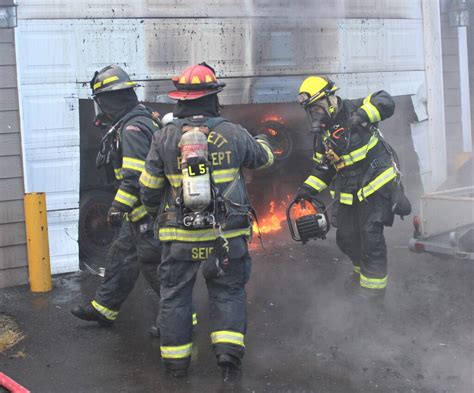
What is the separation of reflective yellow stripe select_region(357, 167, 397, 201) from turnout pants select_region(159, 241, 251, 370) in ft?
4.94

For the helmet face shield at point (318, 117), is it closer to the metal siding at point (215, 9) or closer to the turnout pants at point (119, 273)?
the turnout pants at point (119, 273)

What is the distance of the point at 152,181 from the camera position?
13.5 feet

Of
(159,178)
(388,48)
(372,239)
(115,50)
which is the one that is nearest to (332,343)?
(372,239)

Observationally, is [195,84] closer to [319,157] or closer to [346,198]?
[319,157]

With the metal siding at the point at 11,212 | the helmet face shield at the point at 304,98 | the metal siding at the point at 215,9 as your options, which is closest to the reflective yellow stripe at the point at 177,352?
the helmet face shield at the point at 304,98

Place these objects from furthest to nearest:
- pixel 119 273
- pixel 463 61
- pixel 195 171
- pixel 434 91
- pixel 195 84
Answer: pixel 463 61
pixel 434 91
pixel 119 273
pixel 195 84
pixel 195 171

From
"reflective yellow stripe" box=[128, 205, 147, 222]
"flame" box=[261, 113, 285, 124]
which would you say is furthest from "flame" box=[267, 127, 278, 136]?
"reflective yellow stripe" box=[128, 205, 147, 222]

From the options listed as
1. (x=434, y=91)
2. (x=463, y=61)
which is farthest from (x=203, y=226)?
(x=463, y=61)

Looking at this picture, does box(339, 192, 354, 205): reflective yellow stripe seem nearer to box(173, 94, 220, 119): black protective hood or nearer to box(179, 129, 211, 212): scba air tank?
box(173, 94, 220, 119): black protective hood

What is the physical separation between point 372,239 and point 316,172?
29.8 inches

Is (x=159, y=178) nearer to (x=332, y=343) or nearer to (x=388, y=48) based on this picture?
(x=332, y=343)

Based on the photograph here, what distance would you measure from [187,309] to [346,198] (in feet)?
6.23

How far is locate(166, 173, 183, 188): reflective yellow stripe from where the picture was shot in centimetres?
402

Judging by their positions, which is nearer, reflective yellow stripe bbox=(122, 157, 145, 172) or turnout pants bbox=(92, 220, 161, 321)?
reflective yellow stripe bbox=(122, 157, 145, 172)
